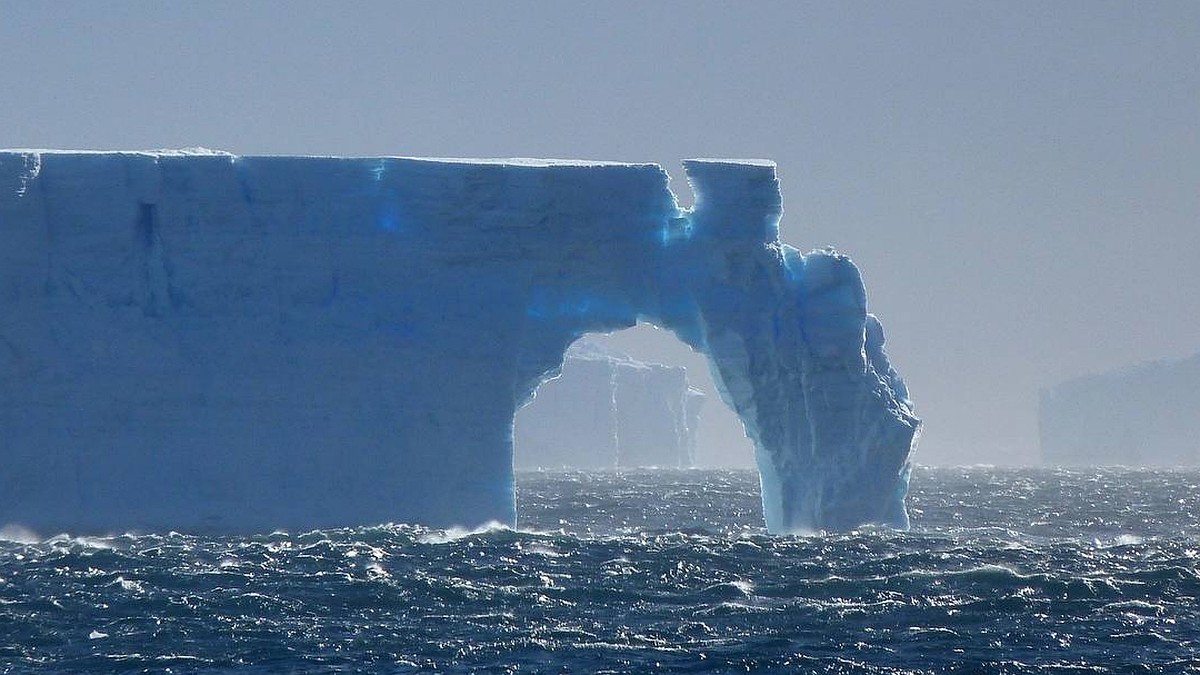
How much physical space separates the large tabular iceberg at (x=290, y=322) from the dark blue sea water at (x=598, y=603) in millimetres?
715

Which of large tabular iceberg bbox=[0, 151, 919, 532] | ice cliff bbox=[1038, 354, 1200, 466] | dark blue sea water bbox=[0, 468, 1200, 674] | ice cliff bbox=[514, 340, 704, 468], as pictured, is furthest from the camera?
ice cliff bbox=[1038, 354, 1200, 466]

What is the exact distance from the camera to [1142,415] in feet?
226

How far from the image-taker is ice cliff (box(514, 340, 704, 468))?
61.4 metres

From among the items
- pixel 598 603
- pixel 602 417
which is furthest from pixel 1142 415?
pixel 598 603

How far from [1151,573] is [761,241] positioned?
24.4 ft

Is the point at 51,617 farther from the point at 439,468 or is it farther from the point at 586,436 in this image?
the point at 586,436

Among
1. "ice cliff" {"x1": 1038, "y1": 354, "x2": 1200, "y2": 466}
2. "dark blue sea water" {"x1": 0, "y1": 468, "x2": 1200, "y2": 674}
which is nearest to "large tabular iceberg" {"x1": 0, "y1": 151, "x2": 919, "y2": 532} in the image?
"dark blue sea water" {"x1": 0, "y1": 468, "x2": 1200, "y2": 674}

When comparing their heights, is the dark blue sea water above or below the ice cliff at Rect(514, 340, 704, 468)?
below

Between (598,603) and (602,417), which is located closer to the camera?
(598,603)

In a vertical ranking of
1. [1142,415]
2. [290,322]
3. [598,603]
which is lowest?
[598,603]

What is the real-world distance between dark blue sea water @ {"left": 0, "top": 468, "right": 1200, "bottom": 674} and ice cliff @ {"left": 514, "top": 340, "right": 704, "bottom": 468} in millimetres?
37677

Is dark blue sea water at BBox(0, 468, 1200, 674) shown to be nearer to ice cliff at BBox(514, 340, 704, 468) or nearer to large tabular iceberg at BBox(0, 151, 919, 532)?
large tabular iceberg at BBox(0, 151, 919, 532)

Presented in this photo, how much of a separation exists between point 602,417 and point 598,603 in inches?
1837

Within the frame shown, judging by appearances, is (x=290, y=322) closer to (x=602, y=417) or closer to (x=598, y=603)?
(x=598, y=603)
